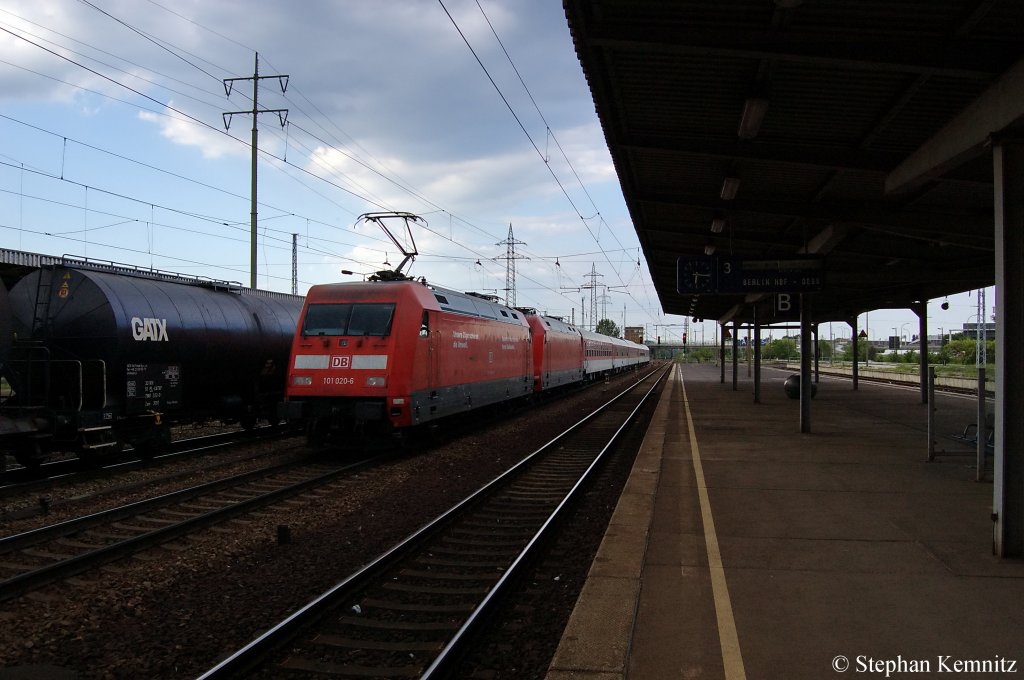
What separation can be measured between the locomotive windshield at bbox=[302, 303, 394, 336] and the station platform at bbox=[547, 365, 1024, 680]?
4.73 metres

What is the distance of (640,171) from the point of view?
10602 millimetres

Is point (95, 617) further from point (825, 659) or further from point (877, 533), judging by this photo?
point (877, 533)

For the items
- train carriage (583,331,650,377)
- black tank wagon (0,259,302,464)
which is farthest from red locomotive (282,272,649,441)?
train carriage (583,331,650,377)

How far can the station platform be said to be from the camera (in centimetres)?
383

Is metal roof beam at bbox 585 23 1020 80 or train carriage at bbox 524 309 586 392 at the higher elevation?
metal roof beam at bbox 585 23 1020 80

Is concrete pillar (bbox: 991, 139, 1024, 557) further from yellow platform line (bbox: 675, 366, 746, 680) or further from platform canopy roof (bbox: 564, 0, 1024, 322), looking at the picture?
yellow platform line (bbox: 675, 366, 746, 680)

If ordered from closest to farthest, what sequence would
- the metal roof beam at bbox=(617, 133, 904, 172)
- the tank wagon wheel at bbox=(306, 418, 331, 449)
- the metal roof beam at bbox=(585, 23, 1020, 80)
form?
the metal roof beam at bbox=(585, 23, 1020, 80), the metal roof beam at bbox=(617, 133, 904, 172), the tank wagon wheel at bbox=(306, 418, 331, 449)

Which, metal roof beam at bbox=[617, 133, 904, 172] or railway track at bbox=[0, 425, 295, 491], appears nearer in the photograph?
metal roof beam at bbox=[617, 133, 904, 172]

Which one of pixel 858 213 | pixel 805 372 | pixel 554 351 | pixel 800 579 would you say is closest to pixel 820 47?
pixel 800 579

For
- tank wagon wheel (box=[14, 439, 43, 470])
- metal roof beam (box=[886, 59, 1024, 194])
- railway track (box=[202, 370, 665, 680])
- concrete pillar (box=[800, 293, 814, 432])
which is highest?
metal roof beam (box=[886, 59, 1024, 194])

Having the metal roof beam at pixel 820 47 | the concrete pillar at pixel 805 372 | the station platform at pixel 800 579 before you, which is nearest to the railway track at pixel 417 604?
the station platform at pixel 800 579

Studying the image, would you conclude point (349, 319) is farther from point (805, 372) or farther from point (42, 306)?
point (805, 372)

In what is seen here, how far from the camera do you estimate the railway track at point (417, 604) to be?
4.12 m

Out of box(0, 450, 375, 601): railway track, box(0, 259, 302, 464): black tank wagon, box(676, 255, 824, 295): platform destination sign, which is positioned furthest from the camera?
box(676, 255, 824, 295): platform destination sign
